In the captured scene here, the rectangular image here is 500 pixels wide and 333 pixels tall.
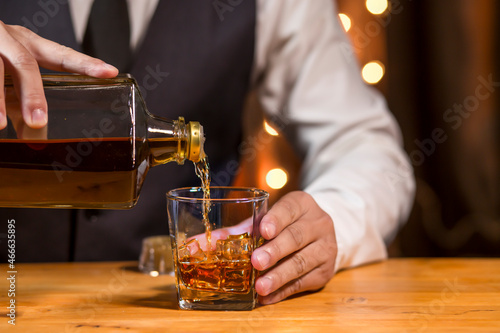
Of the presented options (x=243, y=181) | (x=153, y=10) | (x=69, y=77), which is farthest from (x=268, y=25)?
(x=69, y=77)

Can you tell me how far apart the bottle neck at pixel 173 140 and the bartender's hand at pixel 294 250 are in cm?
15

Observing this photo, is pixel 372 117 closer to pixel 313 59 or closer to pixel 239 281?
pixel 313 59

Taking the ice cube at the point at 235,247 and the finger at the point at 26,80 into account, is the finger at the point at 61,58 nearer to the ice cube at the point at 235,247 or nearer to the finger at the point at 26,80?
the finger at the point at 26,80

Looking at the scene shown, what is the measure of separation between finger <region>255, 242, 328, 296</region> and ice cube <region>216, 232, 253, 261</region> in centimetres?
5

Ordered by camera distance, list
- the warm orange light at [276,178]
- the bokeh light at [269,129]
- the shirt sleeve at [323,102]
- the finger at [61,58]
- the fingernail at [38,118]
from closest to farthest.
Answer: the fingernail at [38,118]
the finger at [61,58]
the shirt sleeve at [323,102]
the bokeh light at [269,129]
the warm orange light at [276,178]

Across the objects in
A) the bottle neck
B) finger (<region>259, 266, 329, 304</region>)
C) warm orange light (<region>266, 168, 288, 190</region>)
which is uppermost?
the bottle neck

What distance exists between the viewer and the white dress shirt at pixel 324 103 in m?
1.28

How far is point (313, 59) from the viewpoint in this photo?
1.52m

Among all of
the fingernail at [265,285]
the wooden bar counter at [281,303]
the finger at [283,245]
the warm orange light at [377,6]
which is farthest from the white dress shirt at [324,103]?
the warm orange light at [377,6]

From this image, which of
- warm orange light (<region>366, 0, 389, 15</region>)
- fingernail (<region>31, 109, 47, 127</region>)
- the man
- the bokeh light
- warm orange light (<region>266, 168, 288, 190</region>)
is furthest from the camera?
warm orange light (<region>366, 0, 389, 15</region>)

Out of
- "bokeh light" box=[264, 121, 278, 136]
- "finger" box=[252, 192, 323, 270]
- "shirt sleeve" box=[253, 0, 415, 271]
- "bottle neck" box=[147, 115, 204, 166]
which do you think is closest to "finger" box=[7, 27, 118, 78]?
"bottle neck" box=[147, 115, 204, 166]

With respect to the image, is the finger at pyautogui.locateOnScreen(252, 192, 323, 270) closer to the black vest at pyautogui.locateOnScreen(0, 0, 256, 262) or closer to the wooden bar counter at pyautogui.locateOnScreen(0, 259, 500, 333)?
the wooden bar counter at pyautogui.locateOnScreen(0, 259, 500, 333)

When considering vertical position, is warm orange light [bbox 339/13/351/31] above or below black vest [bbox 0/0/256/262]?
above

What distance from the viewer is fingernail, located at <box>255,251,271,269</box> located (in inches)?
31.0
